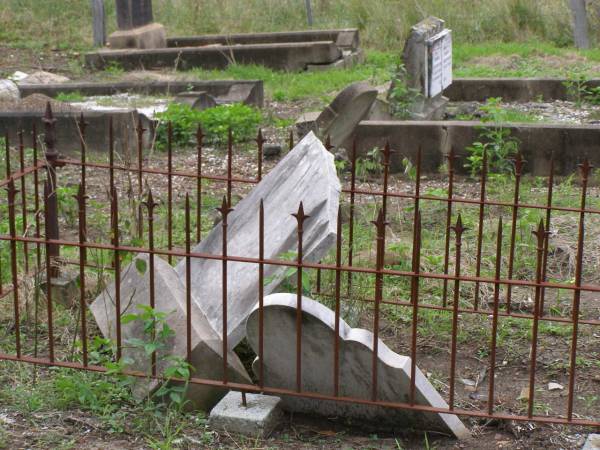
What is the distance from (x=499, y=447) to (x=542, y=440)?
0.17m

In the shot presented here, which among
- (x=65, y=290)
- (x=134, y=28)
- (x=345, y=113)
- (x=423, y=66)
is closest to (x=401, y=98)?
(x=423, y=66)

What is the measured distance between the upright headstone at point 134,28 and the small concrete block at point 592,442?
1162cm

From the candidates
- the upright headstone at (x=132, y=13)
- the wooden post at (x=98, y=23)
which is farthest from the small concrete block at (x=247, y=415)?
the wooden post at (x=98, y=23)

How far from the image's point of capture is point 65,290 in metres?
4.79

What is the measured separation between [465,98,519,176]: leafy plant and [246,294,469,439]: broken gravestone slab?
12.1 feet

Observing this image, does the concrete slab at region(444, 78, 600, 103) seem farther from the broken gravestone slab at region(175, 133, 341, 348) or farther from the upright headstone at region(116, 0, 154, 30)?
the broken gravestone slab at region(175, 133, 341, 348)

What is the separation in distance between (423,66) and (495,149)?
158cm

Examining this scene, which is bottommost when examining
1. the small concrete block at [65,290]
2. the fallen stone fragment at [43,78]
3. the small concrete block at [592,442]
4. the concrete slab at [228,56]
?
the small concrete block at [592,442]

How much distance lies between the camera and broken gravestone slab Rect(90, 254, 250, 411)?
3.84 meters

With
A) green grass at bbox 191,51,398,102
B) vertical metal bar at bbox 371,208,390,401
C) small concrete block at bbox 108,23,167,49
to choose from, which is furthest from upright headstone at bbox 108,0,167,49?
vertical metal bar at bbox 371,208,390,401

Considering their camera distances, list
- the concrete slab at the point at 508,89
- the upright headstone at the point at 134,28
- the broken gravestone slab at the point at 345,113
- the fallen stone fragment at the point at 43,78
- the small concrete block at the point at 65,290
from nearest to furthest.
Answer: the small concrete block at the point at 65,290 → the broken gravestone slab at the point at 345,113 → the concrete slab at the point at 508,89 → the fallen stone fragment at the point at 43,78 → the upright headstone at the point at 134,28

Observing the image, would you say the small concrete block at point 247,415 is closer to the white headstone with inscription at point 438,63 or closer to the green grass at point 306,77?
the white headstone with inscription at point 438,63

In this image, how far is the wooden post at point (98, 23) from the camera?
1530 cm

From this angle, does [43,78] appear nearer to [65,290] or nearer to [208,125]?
[208,125]
